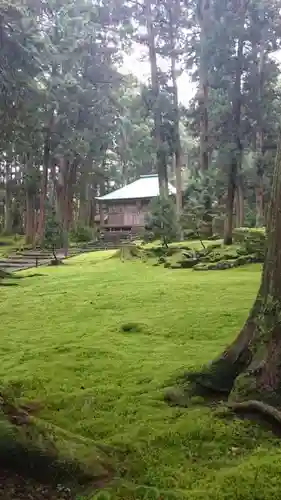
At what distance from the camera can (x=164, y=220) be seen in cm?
2128

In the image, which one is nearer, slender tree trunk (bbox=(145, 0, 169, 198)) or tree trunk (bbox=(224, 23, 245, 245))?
tree trunk (bbox=(224, 23, 245, 245))

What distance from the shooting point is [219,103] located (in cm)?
2370

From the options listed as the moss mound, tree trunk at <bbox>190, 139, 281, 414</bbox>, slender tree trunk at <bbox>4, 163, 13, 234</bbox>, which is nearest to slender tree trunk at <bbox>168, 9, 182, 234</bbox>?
slender tree trunk at <bbox>4, 163, 13, 234</bbox>

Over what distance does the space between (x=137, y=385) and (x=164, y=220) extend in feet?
56.3

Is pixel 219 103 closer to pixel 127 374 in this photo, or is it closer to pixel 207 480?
pixel 127 374

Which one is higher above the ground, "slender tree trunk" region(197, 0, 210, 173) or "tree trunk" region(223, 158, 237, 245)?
"slender tree trunk" region(197, 0, 210, 173)

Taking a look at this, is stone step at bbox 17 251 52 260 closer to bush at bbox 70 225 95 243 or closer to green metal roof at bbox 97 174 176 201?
bush at bbox 70 225 95 243

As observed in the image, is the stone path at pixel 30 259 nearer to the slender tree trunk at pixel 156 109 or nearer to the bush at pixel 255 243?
the slender tree trunk at pixel 156 109

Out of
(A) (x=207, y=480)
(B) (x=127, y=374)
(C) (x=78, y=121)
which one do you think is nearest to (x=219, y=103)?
(C) (x=78, y=121)

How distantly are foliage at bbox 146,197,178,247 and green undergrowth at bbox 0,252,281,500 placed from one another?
11208mm

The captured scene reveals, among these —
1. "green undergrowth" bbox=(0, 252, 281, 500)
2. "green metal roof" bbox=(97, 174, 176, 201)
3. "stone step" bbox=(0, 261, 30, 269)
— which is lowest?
"stone step" bbox=(0, 261, 30, 269)

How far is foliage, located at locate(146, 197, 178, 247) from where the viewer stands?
69.7ft

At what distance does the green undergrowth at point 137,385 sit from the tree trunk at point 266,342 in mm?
246

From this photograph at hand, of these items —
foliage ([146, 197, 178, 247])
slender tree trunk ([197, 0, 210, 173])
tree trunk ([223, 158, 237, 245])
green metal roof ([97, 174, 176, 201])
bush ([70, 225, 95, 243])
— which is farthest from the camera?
green metal roof ([97, 174, 176, 201])
